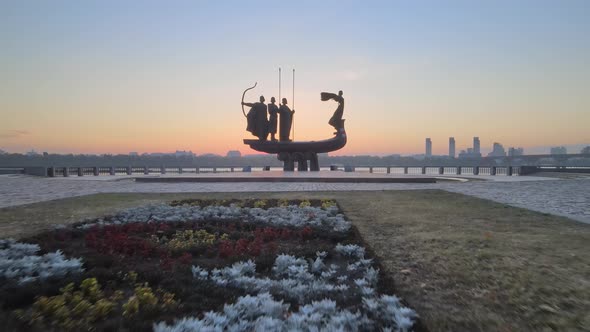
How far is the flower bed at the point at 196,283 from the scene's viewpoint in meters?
2.19

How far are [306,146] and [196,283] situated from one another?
20.5 meters

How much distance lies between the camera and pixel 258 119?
2320 cm

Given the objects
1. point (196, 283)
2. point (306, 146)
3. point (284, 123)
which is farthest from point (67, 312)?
point (284, 123)

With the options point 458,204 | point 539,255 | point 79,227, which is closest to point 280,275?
point 539,255

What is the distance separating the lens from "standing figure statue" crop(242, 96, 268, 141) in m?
23.1

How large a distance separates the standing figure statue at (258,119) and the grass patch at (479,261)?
16467 mm

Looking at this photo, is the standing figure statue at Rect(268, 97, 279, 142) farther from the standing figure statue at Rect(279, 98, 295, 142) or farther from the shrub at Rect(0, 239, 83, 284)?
the shrub at Rect(0, 239, 83, 284)

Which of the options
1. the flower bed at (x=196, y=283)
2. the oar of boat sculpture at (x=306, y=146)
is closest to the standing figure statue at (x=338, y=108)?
the oar of boat sculpture at (x=306, y=146)

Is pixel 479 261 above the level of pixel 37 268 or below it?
below

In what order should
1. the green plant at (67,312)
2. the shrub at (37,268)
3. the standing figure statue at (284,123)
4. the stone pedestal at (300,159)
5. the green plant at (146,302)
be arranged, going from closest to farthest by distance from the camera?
the green plant at (67,312) → the green plant at (146,302) → the shrub at (37,268) → the stone pedestal at (300,159) → the standing figure statue at (284,123)

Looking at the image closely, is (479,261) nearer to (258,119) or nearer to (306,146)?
(306,146)

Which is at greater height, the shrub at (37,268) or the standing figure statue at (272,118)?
the standing figure statue at (272,118)

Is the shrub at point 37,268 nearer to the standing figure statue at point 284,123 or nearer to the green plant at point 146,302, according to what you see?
the green plant at point 146,302

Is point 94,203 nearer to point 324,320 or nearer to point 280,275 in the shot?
point 280,275
